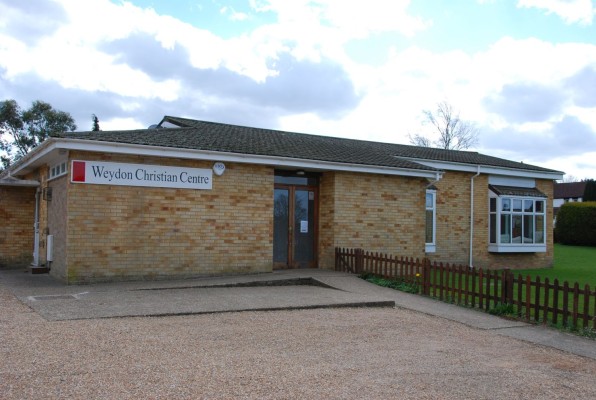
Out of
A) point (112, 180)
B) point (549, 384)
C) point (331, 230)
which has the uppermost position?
point (112, 180)

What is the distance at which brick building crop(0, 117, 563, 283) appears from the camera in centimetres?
1188

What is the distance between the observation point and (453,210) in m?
19.1

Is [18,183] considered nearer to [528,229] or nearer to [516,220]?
[516,220]

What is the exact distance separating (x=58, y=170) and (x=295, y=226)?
6.08 metres

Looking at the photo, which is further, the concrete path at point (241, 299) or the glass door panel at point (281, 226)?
the glass door panel at point (281, 226)

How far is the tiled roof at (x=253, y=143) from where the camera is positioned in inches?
493

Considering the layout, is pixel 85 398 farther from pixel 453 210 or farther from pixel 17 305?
pixel 453 210

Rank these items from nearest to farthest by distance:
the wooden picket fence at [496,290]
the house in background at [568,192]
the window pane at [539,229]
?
the wooden picket fence at [496,290]
the window pane at [539,229]
the house in background at [568,192]

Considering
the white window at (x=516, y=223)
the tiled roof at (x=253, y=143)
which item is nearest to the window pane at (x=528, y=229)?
the white window at (x=516, y=223)

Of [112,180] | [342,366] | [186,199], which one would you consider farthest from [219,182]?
[342,366]

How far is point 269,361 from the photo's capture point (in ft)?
20.4

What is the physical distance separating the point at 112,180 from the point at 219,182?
96.2 inches

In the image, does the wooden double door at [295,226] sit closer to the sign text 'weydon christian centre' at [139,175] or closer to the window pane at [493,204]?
the sign text 'weydon christian centre' at [139,175]

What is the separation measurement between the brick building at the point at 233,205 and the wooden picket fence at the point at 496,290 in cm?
141
